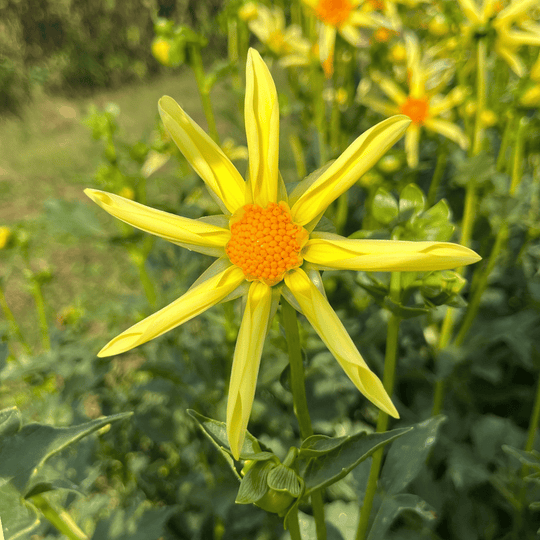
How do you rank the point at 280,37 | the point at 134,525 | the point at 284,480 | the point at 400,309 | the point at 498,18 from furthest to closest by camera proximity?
the point at 280,37 → the point at 498,18 → the point at 134,525 → the point at 400,309 → the point at 284,480

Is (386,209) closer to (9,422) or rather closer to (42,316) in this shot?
(9,422)

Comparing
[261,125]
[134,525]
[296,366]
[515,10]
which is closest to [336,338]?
[296,366]

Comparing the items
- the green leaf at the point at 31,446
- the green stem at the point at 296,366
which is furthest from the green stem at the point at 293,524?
the green leaf at the point at 31,446

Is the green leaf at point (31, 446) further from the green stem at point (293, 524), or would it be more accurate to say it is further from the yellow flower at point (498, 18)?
the yellow flower at point (498, 18)

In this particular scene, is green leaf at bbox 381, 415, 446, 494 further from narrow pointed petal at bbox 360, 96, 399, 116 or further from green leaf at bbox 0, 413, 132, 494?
narrow pointed petal at bbox 360, 96, 399, 116

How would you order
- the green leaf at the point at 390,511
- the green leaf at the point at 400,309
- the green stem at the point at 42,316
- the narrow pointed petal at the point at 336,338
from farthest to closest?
the green stem at the point at 42,316 < the green leaf at the point at 390,511 < the green leaf at the point at 400,309 < the narrow pointed petal at the point at 336,338

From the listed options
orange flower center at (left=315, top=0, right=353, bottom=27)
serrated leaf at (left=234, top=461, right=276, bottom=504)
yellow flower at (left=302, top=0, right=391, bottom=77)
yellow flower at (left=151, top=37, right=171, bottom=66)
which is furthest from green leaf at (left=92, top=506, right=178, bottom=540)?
orange flower center at (left=315, top=0, right=353, bottom=27)
